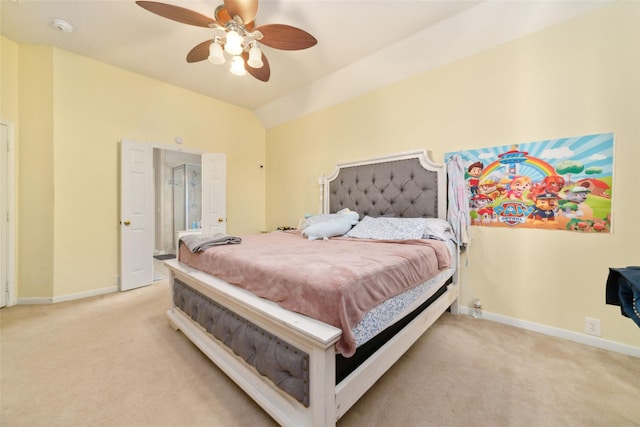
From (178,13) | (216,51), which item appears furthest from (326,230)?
(178,13)

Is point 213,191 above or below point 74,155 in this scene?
below

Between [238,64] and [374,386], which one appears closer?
[374,386]

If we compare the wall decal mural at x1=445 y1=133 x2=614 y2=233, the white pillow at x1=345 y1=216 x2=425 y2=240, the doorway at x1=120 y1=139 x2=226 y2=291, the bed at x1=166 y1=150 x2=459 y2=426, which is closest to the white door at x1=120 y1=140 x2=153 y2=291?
the doorway at x1=120 y1=139 x2=226 y2=291

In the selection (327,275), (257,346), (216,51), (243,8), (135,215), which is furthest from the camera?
(135,215)

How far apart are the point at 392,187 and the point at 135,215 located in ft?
11.3

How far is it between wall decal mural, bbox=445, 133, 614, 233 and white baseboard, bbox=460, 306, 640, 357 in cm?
84

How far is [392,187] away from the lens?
9.46ft

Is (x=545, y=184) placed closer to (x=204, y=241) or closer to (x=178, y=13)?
(x=204, y=241)

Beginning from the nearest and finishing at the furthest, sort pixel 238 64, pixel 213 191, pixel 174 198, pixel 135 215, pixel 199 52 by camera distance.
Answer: pixel 238 64 < pixel 199 52 < pixel 135 215 < pixel 213 191 < pixel 174 198

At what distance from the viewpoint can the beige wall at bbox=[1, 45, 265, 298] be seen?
2.76 m

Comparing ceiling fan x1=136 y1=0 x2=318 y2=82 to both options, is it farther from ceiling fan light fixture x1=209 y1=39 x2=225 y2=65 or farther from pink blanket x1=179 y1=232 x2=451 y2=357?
pink blanket x1=179 y1=232 x2=451 y2=357

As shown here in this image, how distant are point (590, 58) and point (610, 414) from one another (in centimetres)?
241

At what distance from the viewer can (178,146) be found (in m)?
3.75

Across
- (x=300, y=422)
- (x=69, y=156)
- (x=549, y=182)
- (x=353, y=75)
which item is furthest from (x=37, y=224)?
(x=549, y=182)
